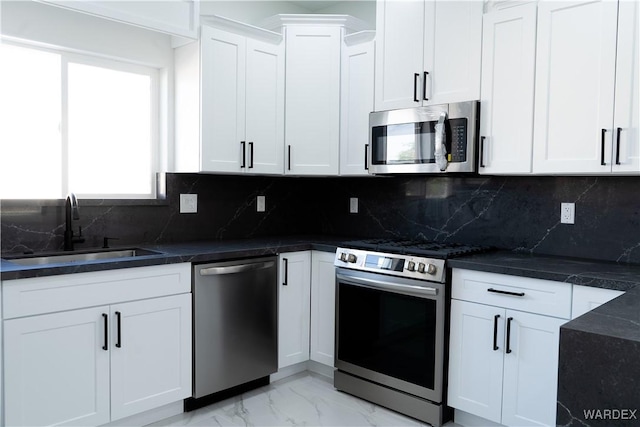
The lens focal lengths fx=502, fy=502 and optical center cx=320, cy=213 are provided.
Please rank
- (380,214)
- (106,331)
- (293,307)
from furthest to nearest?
(380,214) → (293,307) → (106,331)

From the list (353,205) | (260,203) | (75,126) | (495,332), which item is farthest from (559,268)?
(75,126)

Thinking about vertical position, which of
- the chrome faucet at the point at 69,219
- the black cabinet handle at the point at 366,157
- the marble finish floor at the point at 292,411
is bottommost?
the marble finish floor at the point at 292,411

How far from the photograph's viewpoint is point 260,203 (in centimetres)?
383

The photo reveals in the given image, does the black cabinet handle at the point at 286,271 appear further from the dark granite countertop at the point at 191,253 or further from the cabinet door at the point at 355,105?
the cabinet door at the point at 355,105

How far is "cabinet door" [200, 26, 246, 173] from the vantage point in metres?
3.08

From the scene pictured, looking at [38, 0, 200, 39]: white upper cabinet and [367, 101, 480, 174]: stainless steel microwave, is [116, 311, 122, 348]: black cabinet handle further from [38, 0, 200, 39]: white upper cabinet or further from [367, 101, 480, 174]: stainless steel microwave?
[367, 101, 480, 174]: stainless steel microwave

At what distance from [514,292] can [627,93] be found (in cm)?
105

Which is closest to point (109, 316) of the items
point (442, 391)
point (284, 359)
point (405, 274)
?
point (284, 359)

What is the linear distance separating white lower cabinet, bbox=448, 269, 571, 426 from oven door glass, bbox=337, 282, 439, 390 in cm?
13

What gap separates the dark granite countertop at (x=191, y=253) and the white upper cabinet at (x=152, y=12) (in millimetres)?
1252

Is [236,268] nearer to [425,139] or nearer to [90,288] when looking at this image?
[90,288]

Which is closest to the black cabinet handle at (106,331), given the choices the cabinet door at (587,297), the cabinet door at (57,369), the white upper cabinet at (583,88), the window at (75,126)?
the cabinet door at (57,369)

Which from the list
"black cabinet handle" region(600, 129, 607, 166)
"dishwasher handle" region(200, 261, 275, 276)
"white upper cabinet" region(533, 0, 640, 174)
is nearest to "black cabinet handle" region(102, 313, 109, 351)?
"dishwasher handle" region(200, 261, 275, 276)

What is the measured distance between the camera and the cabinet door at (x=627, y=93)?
2.27m
